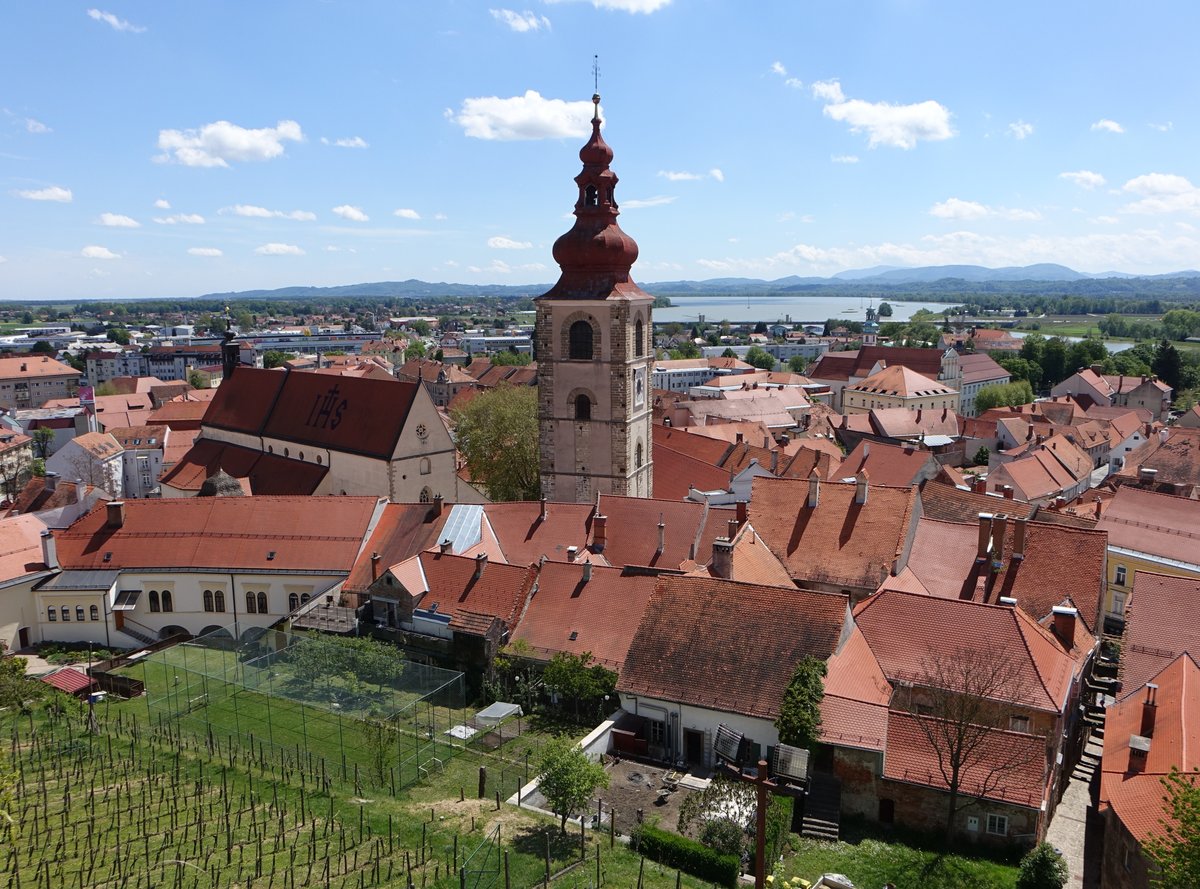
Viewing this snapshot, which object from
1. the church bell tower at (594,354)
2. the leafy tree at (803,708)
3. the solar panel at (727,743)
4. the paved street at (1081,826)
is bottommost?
→ the paved street at (1081,826)

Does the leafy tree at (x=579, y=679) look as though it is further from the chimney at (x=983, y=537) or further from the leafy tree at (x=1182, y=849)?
the leafy tree at (x=1182, y=849)

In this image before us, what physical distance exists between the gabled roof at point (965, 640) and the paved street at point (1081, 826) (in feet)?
10.2

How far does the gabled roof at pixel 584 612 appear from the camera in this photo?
32.5m

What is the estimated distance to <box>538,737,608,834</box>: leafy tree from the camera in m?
23.4

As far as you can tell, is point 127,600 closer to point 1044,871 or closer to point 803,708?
point 803,708

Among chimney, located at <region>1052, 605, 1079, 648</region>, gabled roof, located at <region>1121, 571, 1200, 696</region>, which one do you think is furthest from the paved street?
chimney, located at <region>1052, 605, 1079, 648</region>

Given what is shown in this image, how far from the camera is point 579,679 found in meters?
30.5

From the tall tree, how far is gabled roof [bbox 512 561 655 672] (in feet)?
32.0

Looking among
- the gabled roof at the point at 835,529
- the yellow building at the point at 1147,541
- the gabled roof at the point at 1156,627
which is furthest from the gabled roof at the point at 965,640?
the yellow building at the point at 1147,541

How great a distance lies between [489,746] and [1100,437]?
80.9 meters

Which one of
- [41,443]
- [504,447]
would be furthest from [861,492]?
[41,443]

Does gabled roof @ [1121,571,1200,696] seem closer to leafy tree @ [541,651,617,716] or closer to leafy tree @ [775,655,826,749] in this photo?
leafy tree @ [775,655,826,749]

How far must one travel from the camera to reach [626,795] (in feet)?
87.2

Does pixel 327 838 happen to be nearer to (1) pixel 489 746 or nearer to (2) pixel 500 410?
(1) pixel 489 746
